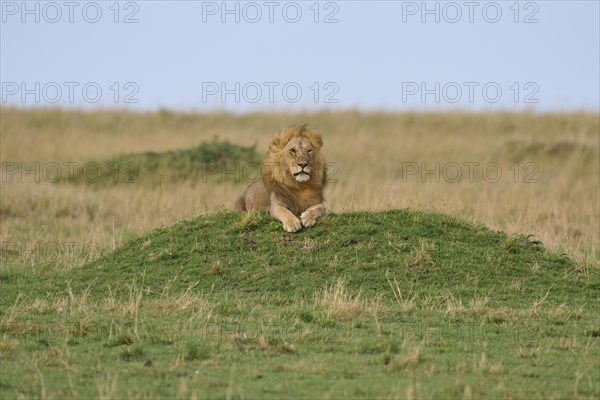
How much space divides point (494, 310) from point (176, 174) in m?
16.1

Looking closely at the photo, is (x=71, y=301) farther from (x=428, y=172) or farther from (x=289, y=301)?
(x=428, y=172)

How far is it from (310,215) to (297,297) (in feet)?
4.98

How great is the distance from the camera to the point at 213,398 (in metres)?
6.79

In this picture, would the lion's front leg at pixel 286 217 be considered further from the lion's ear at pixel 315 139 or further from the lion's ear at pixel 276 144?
the lion's ear at pixel 315 139

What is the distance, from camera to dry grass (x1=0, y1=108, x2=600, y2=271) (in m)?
19.2

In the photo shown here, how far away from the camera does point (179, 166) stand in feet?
84.9

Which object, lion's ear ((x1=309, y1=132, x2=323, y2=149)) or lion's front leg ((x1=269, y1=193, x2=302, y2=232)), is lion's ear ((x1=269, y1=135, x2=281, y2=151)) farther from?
lion's front leg ((x1=269, y1=193, x2=302, y2=232))

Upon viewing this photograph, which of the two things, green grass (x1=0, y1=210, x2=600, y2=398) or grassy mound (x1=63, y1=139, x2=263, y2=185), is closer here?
green grass (x1=0, y1=210, x2=600, y2=398)

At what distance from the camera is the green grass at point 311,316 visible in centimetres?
729

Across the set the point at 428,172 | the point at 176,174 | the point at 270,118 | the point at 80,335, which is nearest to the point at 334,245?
the point at 80,335

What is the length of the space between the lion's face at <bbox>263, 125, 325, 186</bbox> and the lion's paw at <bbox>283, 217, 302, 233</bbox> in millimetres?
420

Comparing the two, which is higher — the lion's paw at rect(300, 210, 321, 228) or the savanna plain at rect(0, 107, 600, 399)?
the lion's paw at rect(300, 210, 321, 228)

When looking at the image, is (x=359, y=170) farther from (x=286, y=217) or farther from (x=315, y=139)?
(x=286, y=217)

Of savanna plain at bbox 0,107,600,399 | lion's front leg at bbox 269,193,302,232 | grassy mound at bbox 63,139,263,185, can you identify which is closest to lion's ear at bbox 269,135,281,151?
lion's front leg at bbox 269,193,302,232
